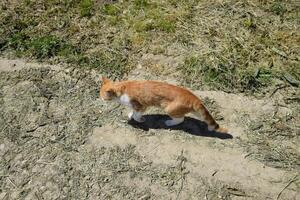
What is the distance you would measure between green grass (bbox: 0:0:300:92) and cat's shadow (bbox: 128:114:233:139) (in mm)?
714

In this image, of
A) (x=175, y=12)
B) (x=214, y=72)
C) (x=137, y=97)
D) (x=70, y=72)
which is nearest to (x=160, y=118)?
(x=137, y=97)

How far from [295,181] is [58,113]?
3.22 metres

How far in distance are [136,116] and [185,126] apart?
0.67 meters

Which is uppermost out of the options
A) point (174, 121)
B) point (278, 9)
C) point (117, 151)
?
point (278, 9)

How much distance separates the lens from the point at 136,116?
6.06 m

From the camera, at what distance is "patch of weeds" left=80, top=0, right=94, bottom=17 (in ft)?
25.5

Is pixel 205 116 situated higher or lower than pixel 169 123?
higher

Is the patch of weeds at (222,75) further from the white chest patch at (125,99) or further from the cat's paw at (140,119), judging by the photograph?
the white chest patch at (125,99)

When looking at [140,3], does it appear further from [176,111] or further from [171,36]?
[176,111]

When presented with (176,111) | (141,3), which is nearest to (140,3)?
(141,3)

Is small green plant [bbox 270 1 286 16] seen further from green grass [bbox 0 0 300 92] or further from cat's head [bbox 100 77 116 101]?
cat's head [bbox 100 77 116 101]

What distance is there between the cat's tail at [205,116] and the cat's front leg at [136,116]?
0.77m

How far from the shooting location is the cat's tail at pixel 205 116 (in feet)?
18.4

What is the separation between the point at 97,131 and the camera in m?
6.08
